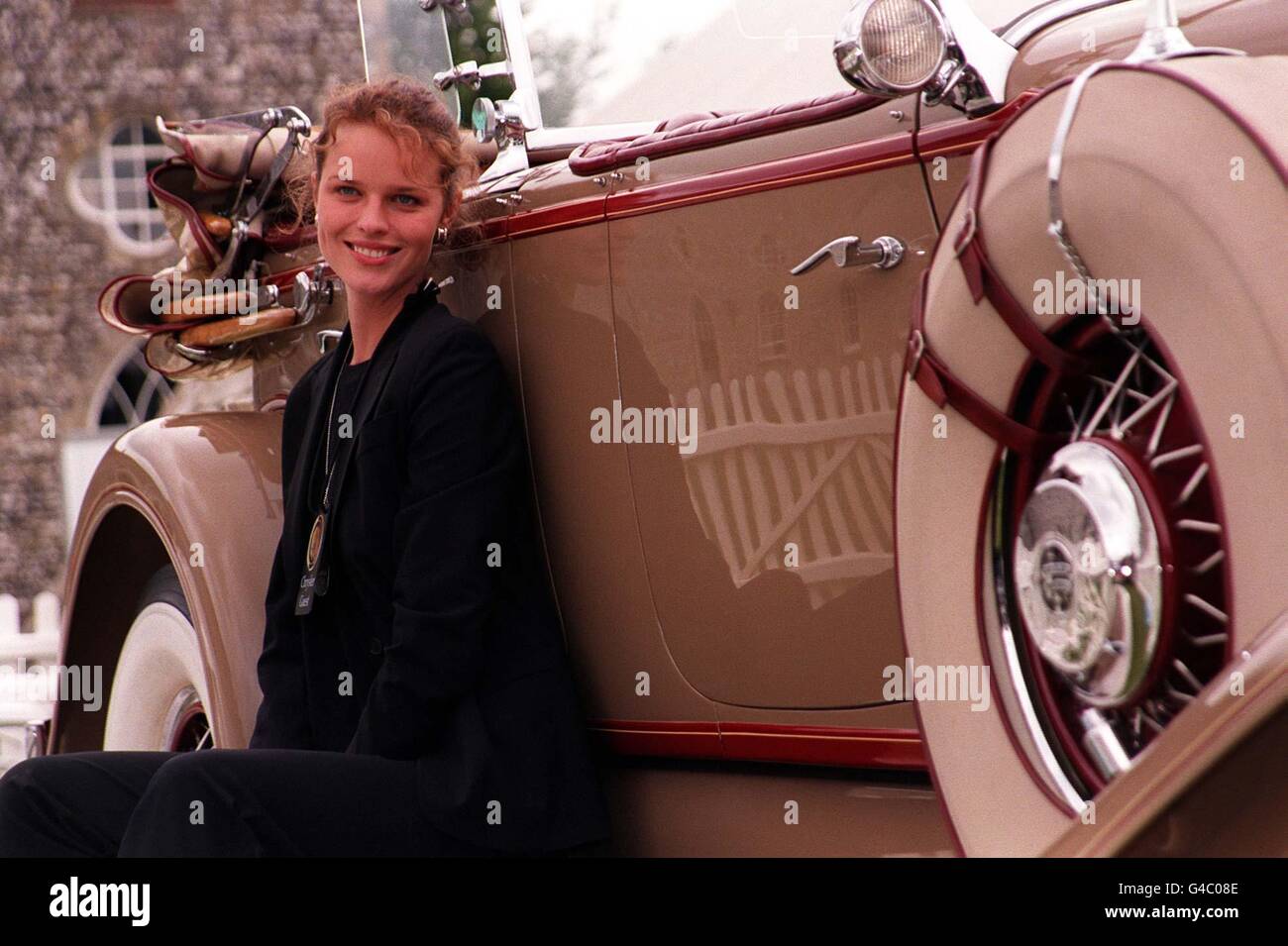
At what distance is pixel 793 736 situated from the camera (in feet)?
6.79

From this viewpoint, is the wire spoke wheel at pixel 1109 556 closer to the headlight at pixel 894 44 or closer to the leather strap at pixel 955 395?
the leather strap at pixel 955 395

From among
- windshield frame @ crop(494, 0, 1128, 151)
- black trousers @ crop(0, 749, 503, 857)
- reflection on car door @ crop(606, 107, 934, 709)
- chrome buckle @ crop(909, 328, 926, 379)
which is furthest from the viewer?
windshield frame @ crop(494, 0, 1128, 151)

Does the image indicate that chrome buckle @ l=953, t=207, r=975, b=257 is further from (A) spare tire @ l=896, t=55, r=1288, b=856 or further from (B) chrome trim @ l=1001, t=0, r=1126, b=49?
(B) chrome trim @ l=1001, t=0, r=1126, b=49

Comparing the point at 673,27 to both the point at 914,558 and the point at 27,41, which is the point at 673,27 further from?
the point at 27,41

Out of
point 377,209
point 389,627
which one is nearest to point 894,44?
point 377,209

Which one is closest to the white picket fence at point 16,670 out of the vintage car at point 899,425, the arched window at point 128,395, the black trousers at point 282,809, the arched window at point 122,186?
the vintage car at point 899,425

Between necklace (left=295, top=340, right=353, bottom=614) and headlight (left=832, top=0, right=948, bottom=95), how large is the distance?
103 centimetres

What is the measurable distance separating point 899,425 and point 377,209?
0.99m

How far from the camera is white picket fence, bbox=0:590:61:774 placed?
6.94 metres

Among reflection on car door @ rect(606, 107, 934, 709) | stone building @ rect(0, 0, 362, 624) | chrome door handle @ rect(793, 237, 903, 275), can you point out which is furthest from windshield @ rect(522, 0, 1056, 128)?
stone building @ rect(0, 0, 362, 624)

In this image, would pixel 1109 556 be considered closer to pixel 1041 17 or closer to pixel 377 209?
pixel 1041 17

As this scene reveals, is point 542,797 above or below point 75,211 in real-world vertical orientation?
below
